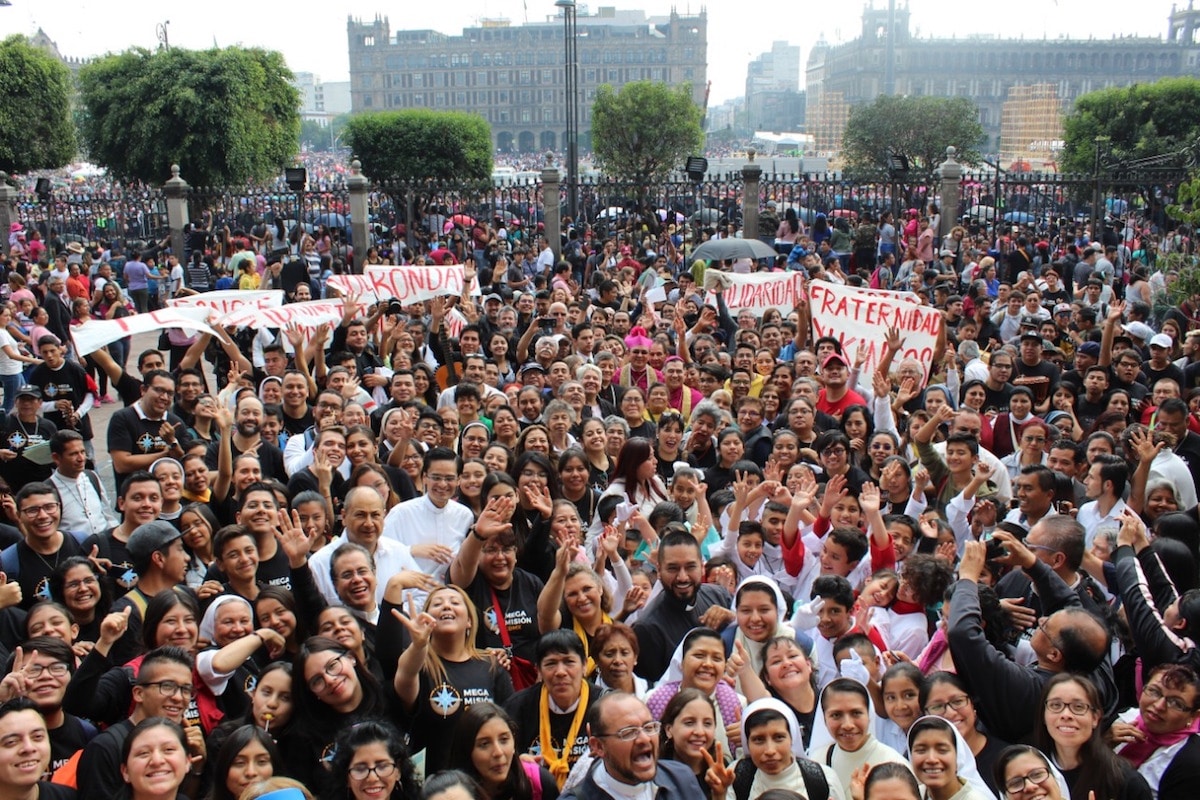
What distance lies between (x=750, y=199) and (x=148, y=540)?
1668 cm

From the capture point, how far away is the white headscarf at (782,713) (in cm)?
391

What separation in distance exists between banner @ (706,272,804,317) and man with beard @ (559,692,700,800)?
8362mm

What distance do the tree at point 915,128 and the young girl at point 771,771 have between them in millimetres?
49926

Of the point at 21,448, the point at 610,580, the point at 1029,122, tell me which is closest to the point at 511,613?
the point at 610,580

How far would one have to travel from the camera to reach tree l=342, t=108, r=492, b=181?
3912 centimetres

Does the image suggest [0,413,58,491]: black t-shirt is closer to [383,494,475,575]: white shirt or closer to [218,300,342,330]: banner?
[218,300,342,330]: banner

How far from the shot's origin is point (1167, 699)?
3955 millimetres

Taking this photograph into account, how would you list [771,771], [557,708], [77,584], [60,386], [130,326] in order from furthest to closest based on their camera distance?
[130,326]
[60,386]
[77,584]
[557,708]
[771,771]

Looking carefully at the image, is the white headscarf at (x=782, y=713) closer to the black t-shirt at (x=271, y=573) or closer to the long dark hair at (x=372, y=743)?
the long dark hair at (x=372, y=743)

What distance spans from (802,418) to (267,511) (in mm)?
3603

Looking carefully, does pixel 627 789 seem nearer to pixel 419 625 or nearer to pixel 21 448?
pixel 419 625

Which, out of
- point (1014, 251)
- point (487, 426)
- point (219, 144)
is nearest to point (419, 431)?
point (487, 426)

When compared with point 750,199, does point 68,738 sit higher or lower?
lower

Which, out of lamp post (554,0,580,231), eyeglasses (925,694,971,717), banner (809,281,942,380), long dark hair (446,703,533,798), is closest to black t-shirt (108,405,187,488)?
long dark hair (446,703,533,798)
